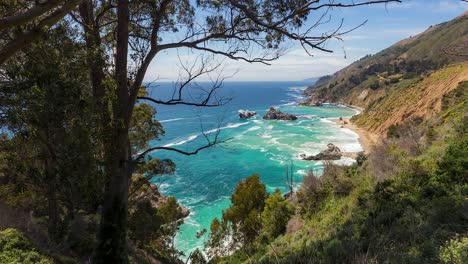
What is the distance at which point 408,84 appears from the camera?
67062 mm

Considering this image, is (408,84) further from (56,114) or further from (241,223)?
(56,114)

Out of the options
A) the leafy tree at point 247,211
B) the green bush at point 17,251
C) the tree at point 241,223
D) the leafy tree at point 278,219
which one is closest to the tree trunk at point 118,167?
the green bush at point 17,251

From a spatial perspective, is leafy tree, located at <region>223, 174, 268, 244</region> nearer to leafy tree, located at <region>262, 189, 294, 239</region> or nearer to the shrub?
leafy tree, located at <region>262, 189, 294, 239</region>

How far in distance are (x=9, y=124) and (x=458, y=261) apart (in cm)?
820

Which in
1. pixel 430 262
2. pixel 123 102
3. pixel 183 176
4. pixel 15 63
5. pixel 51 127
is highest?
pixel 15 63

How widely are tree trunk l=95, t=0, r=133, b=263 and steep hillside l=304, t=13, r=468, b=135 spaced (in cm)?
1079

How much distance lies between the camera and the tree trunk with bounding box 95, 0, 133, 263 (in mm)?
6579

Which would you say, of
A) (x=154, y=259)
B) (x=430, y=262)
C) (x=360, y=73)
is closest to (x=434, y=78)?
(x=154, y=259)

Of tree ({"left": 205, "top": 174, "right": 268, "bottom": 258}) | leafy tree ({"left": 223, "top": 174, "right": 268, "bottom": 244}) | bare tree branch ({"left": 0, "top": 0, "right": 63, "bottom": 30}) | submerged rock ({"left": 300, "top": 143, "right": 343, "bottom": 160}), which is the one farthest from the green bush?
submerged rock ({"left": 300, "top": 143, "right": 343, "bottom": 160})

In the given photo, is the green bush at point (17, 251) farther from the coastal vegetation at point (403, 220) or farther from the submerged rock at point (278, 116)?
the submerged rock at point (278, 116)

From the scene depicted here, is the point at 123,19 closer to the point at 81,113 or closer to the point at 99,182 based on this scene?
the point at 81,113

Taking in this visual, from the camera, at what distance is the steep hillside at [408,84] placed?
132ft

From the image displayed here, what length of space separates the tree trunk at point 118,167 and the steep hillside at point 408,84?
35.4 feet

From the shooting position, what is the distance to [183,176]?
39594mm
